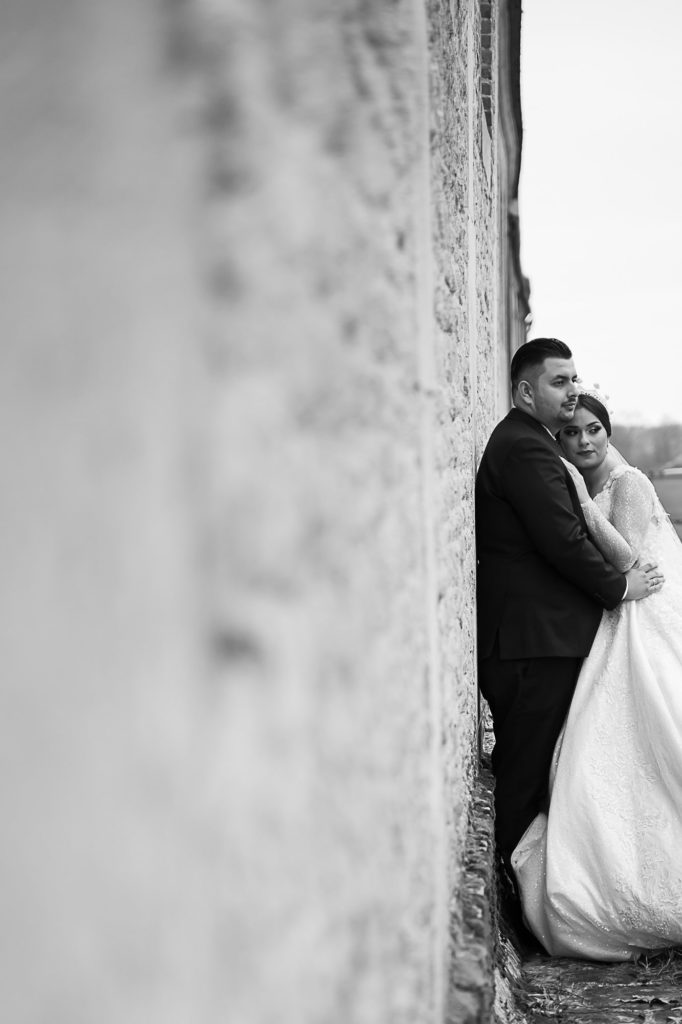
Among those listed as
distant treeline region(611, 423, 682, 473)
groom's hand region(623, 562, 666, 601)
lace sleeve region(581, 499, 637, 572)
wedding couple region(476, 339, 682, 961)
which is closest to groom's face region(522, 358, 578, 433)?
wedding couple region(476, 339, 682, 961)

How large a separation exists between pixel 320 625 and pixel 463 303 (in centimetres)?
189

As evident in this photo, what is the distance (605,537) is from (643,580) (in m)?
0.22

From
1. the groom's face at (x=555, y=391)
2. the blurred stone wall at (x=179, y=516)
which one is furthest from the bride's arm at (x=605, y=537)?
the blurred stone wall at (x=179, y=516)

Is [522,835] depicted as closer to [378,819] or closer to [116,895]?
[378,819]

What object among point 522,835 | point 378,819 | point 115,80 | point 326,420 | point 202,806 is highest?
point 115,80

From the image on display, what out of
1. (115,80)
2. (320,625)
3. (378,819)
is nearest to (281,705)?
(320,625)

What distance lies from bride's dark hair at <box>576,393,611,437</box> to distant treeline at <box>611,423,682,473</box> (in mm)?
40283

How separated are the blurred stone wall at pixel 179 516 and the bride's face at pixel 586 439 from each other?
275cm

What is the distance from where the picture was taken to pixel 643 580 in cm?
350

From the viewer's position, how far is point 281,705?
3.36 ft

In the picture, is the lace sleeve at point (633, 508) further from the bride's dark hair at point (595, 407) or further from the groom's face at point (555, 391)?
the groom's face at point (555, 391)

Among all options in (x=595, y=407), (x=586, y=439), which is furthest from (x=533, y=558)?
(x=595, y=407)

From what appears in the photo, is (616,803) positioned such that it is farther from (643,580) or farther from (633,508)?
(633,508)

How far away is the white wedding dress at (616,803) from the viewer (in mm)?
3105
